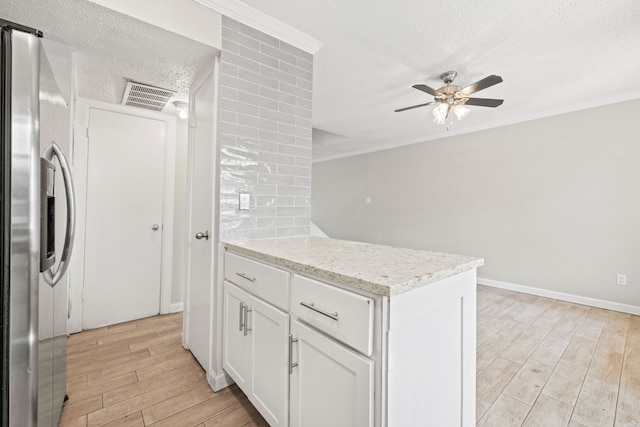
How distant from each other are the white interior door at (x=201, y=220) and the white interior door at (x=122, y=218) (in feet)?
2.95

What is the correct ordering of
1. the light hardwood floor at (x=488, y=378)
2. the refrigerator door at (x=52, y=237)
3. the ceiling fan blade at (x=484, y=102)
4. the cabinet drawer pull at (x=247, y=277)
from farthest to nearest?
the ceiling fan blade at (x=484, y=102)
the light hardwood floor at (x=488, y=378)
the cabinet drawer pull at (x=247, y=277)
the refrigerator door at (x=52, y=237)

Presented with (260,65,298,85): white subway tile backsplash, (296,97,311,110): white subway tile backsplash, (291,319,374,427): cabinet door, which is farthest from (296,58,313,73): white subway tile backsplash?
(291,319,374,427): cabinet door

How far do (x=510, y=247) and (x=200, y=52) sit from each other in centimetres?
432

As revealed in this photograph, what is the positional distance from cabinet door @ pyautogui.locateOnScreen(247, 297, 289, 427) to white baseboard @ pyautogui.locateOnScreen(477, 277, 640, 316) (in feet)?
12.9

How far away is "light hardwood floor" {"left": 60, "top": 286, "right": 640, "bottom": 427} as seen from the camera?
58.6 inches

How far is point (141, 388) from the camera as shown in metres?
1.70

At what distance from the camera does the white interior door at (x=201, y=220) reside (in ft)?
5.89

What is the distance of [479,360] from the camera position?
6.79 feet

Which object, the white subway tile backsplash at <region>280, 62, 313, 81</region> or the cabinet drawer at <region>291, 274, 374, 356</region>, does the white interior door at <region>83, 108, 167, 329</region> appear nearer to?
the white subway tile backsplash at <region>280, 62, 313, 81</region>

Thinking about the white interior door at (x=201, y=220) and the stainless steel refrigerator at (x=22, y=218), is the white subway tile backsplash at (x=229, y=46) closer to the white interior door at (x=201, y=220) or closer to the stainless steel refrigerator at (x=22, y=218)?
the white interior door at (x=201, y=220)

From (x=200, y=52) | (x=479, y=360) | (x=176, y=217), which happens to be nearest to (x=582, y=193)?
(x=479, y=360)

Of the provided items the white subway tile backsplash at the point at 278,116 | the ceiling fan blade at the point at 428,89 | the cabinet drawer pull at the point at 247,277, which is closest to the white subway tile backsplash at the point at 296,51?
the white subway tile backsplash at the point at 278,116

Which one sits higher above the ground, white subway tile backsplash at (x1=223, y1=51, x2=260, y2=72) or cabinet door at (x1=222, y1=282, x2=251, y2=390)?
white subway tile backsplash at (x1=223, y1=51, x2=260, y2=72)

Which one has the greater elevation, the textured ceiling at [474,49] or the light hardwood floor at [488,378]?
the textured ceiling at [474,49]
